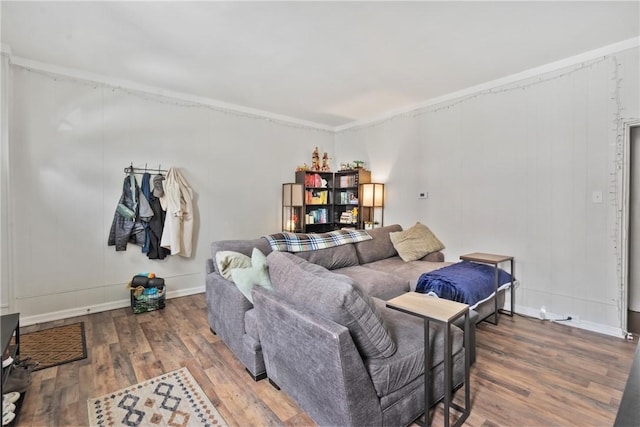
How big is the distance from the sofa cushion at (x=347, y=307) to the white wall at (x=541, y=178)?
2.67 m

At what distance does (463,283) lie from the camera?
286cm

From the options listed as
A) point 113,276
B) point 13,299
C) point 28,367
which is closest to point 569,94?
point 28,367

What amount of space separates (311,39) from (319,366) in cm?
263

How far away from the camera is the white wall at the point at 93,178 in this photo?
3.21 m

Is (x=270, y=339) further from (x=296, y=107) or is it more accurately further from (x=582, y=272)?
(x=296, y=107)

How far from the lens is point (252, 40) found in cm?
276

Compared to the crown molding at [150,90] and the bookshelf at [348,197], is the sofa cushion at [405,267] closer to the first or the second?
the bookshelf at [348,197]

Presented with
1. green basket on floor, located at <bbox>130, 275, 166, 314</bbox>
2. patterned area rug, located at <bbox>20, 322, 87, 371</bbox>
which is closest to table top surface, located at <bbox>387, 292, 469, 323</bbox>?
patterned area rug, located at <bbox>20, 322, 87, 371</bbox>

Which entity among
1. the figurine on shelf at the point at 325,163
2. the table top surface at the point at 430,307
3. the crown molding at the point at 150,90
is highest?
the crown molding at the point at 150,90

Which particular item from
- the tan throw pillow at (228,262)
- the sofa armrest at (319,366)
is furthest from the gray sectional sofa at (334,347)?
the tan throw pillow at (228,262)

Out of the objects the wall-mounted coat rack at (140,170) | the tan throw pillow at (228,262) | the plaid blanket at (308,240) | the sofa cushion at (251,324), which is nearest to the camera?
the sofa cushion at (251,324)

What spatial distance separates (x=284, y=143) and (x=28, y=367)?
411 cm

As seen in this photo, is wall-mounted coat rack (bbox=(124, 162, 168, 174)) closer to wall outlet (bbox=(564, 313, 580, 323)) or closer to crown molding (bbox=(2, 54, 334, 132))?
crown molding (bbox=(2, 54, 334, 132))

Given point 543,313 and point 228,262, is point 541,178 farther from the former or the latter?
point 228,262
